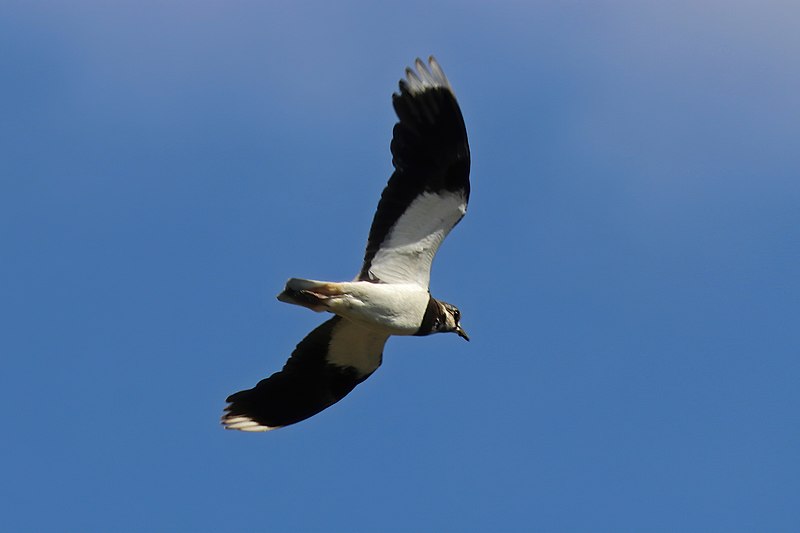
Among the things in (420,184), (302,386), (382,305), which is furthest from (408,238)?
(302,386)

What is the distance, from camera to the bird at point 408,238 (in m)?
15.4

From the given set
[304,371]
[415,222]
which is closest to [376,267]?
[415,222]

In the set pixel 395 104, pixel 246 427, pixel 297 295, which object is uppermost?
pixel 395 104

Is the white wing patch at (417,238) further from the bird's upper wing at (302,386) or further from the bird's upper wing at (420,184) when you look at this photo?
the bird's upper wing at (302,386)

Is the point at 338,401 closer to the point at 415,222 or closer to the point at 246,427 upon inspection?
the point at 246,427

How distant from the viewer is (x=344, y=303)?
15336 millimetres

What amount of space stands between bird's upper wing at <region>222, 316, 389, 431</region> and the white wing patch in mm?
1010

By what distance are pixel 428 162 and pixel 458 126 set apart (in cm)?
52

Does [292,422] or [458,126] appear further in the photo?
[292,422]

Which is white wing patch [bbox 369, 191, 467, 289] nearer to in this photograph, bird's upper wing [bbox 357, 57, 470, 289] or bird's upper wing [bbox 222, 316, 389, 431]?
bird's upper wing [bbox 357, 57, 470, 289]

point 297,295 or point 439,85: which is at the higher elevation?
point 439,85

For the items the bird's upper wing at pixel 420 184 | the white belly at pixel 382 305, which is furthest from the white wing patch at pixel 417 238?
the white belly at pixel 382 305

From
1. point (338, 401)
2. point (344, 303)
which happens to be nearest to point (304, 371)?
point (338, 401)

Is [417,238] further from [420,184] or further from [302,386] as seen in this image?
[302,386]
